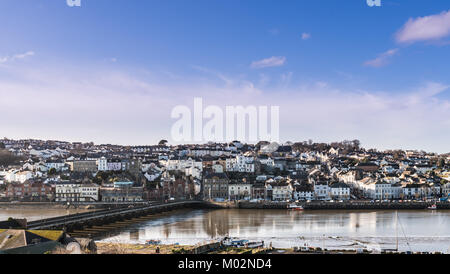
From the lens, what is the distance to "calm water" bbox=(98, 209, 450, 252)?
290 inches

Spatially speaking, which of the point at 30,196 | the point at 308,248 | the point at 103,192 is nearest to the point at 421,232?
the point at 308,248

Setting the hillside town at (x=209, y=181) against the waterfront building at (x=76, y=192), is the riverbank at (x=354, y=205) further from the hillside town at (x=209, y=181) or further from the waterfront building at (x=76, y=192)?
the waterfront building at (x=76, y=192)

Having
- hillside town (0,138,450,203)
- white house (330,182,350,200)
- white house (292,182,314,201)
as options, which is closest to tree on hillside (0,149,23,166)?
hillside town (0,138,450,203)

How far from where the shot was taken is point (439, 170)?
73.2ft

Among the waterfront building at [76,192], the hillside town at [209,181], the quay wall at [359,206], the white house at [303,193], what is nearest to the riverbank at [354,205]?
the quay wall at [359,206]

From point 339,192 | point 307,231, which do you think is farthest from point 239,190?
point 307,231

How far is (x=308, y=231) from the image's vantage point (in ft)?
30.1

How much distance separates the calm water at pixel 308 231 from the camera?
24.2 feet

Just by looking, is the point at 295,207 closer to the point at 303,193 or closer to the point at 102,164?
the point at 303,193

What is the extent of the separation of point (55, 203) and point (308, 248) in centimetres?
1220

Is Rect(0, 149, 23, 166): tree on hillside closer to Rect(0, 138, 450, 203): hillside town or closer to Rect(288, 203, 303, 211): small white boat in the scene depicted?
Rect(0, 138, 450, 203): hillside town

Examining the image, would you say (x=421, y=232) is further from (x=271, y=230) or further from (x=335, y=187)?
(x=335, y=187)
